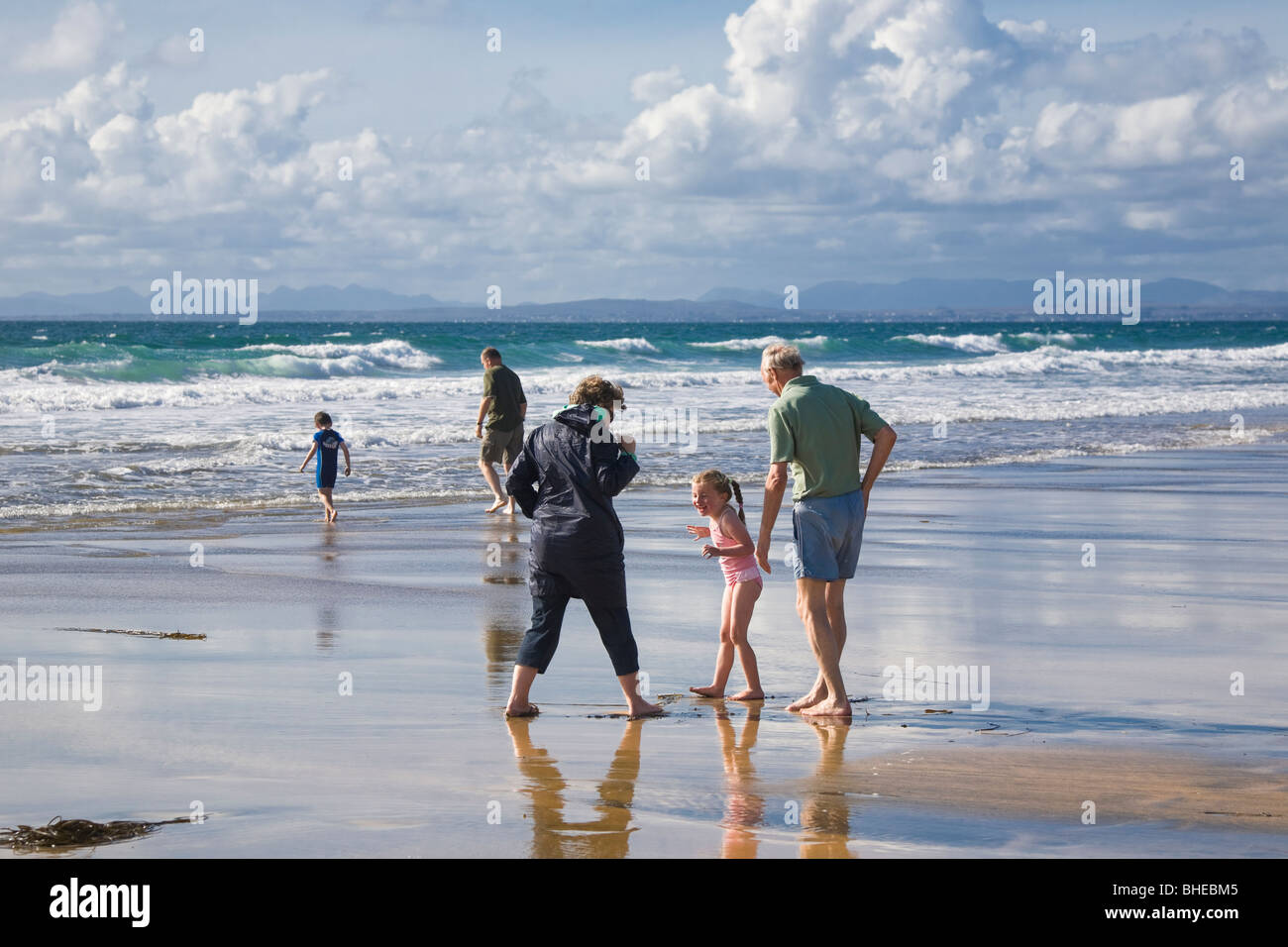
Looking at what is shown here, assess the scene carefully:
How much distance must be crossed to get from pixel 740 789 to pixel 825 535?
1547 mm

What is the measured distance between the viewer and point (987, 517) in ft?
45.3

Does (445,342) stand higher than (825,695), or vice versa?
(445,342)

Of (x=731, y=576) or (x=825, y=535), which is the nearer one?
(x=825, y=535)

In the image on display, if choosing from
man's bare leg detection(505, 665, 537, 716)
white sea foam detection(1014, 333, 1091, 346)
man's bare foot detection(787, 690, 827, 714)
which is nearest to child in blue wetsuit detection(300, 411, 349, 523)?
man's bare leg detection(505, 665, 537, 716)

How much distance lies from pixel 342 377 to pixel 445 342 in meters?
12.9

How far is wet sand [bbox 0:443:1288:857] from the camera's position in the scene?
4746mm

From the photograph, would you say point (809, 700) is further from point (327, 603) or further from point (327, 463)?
point (327, 463)

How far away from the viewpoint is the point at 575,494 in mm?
6238

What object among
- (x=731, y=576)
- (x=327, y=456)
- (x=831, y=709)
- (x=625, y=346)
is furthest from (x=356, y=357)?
(x=831, y=709)

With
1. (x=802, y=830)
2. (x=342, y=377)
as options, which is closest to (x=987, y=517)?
(x=802, y=830)

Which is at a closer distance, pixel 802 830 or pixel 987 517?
pixel 802 830

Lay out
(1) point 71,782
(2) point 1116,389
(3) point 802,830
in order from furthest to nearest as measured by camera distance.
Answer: (2) point 1116,389 < (1) point 71,782 < (3) point 802,830

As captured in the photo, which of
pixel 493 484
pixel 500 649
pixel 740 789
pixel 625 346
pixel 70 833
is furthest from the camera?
pixel 625 346
